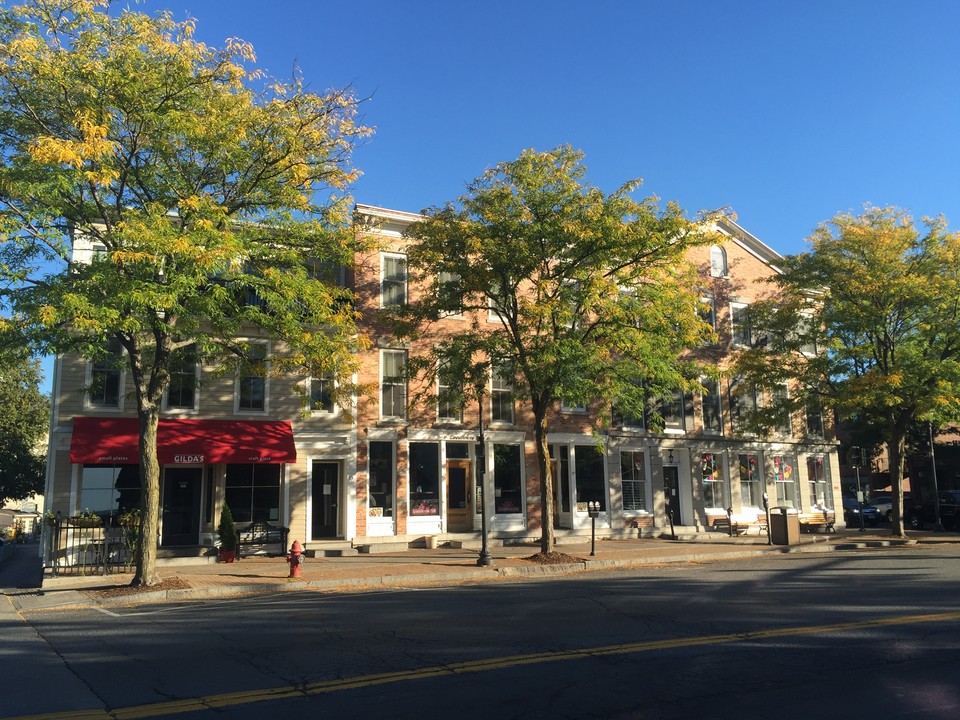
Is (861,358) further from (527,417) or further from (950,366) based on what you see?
(527,417)

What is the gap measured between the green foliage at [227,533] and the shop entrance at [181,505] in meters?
1.44

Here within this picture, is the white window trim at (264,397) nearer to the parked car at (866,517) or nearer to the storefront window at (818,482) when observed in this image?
the storefront window at (818,482)

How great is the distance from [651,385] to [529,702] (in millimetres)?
13063

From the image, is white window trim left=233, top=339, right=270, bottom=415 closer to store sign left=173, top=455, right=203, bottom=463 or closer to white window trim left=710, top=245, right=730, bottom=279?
store sign left=173, top=455, right=203, bottom=463

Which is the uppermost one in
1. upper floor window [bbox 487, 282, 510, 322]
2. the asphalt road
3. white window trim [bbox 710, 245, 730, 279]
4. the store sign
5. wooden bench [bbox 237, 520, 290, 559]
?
white window trim [bbox 710, 245, 730, 279]

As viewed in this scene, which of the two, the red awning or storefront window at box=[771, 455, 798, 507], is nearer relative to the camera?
the red awning

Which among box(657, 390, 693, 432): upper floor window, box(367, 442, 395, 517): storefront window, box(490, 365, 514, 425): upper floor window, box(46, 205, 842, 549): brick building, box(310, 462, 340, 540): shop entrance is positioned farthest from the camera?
box(657, 390, 693, 432): upper floor window

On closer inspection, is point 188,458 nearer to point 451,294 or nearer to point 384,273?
point 451,294

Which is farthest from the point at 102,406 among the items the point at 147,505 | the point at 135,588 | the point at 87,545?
the point at 135,588

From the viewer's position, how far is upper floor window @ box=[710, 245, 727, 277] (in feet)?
98.6

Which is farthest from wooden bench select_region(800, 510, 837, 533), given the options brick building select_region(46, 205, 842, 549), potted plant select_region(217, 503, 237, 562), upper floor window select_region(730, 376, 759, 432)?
potted plant select_region(217, 503, 237, 562)

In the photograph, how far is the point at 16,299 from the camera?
13.6m

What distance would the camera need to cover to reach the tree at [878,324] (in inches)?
901

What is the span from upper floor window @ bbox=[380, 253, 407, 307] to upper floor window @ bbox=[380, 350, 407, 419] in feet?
5.43
